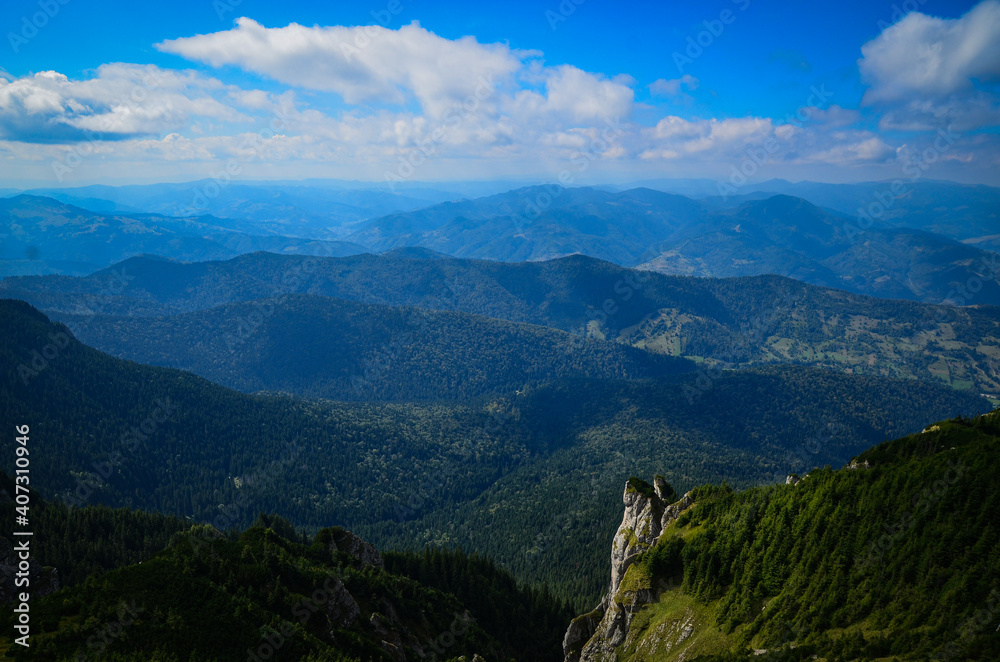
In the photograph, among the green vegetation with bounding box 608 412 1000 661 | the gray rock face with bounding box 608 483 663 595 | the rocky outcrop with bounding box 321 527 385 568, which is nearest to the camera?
the green vegetation with bounding box 608 412 1000 661

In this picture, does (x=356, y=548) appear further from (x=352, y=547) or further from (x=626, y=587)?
(x=626, y=587)

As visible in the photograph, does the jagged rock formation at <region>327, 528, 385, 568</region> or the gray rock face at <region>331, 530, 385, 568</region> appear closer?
the jagged rock formation at <region>327, 528, 385, 568</region>

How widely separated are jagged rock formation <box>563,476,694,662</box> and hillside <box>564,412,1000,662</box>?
0.91 feet

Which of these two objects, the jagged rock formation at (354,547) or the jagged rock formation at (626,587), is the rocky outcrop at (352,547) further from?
the jagged rock formation at (626,587)

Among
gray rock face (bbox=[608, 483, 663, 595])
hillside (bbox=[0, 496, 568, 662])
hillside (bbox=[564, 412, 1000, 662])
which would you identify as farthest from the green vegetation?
hillside (bbox=[0, 496, 568, 662])

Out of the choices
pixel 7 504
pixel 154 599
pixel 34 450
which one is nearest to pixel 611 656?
pixel 154 599

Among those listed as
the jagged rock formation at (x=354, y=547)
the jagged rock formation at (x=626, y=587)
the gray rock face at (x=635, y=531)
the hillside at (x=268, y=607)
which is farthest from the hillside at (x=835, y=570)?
the jagged rock formation at (x=354, y=547)

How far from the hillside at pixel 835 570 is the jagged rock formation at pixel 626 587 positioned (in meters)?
0.28

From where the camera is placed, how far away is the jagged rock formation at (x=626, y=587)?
217ft

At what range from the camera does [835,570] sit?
4791 cm

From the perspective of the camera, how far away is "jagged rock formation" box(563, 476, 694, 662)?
66.1 metres

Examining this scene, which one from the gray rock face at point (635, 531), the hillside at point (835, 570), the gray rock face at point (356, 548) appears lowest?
the gray rock face at point (356, 548)

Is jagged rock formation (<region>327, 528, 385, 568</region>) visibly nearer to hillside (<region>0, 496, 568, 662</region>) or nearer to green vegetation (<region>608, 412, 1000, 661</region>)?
hillside (<region>0, 496, 568, 662</region>)

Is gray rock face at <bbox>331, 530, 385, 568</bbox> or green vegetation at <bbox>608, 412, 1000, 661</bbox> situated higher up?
→ green vegetation at <bbox>608, 412, 1000, 661</bbox>
